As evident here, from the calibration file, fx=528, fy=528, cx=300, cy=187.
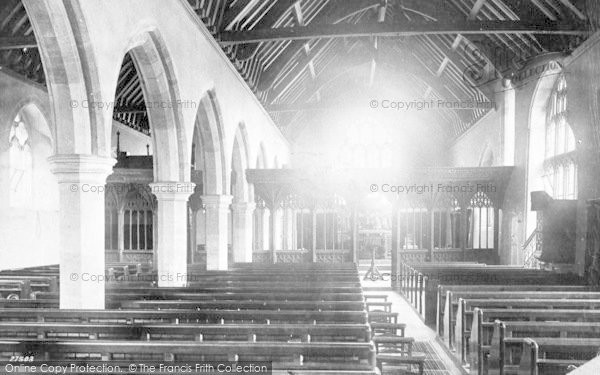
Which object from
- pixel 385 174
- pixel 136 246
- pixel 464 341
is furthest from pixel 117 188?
pixel 464 341

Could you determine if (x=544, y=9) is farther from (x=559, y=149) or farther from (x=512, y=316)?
(x=512, y=316)

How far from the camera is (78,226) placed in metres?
6.09

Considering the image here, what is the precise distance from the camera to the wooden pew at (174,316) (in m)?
5.01

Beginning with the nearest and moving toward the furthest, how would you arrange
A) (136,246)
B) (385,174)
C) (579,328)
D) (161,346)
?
(161,346) < (579,328) < (385,174) < (136,246)

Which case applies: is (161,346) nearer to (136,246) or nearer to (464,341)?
(464,341)

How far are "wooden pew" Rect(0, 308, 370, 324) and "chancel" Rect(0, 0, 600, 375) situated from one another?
23 millimetres

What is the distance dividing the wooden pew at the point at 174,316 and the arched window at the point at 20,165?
8.54 metres

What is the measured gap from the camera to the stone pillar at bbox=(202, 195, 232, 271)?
472 inches

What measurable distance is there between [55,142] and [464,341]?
5.25 meters

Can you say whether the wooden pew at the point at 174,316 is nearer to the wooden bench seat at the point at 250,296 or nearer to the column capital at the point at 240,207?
the wooden bench seat at the point at 250,296

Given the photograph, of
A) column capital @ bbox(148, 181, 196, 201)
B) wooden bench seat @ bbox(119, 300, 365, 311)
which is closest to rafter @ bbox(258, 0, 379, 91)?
column capital @ bbox(148, 181, 196, 201)

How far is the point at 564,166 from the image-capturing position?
39.2ft

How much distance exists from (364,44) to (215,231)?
35.6 ft

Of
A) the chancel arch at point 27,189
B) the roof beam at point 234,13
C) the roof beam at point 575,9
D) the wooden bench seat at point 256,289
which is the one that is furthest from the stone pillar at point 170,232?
the roof beam at point 575,9
